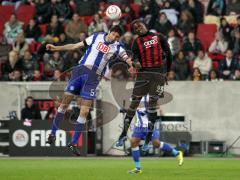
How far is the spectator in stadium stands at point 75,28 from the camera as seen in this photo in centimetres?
2845

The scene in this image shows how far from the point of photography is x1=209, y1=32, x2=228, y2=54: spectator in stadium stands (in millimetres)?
27250

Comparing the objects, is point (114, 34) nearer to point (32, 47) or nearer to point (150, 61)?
point (150, 61)

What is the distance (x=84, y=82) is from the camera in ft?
57.0

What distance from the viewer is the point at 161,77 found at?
1770cm

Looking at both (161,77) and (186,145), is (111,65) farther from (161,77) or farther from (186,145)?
(161,77)

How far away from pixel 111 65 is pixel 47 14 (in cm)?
504

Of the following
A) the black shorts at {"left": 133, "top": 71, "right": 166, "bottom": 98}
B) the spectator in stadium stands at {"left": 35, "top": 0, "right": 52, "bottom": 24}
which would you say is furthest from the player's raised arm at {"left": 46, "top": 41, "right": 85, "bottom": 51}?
the spectator in stadium stands at {"left": 35, "top": 0, "right": 52, "bottom": 24}

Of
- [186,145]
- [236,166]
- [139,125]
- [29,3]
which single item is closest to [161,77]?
[139,125]

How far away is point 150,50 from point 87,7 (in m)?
13.2

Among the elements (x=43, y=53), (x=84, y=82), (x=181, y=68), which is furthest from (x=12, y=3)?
(x=84, y=82)

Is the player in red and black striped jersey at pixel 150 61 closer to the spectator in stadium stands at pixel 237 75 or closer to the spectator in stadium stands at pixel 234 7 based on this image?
the spectator in stadium stands at pixel 237 75

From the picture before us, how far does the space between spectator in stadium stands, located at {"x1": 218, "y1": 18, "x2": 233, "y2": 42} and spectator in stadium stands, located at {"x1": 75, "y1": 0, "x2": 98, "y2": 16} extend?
17.1 feet

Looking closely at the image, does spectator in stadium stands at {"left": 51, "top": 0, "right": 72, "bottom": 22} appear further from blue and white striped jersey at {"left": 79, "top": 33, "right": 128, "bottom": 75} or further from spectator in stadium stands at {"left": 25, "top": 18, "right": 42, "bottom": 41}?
blue and white striped jersey at {"left": 79, "top": 33, "right": 128, "bottom": 75}

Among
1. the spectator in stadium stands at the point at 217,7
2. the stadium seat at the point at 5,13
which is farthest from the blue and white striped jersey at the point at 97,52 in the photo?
the stadium seat at the point at 5,13
